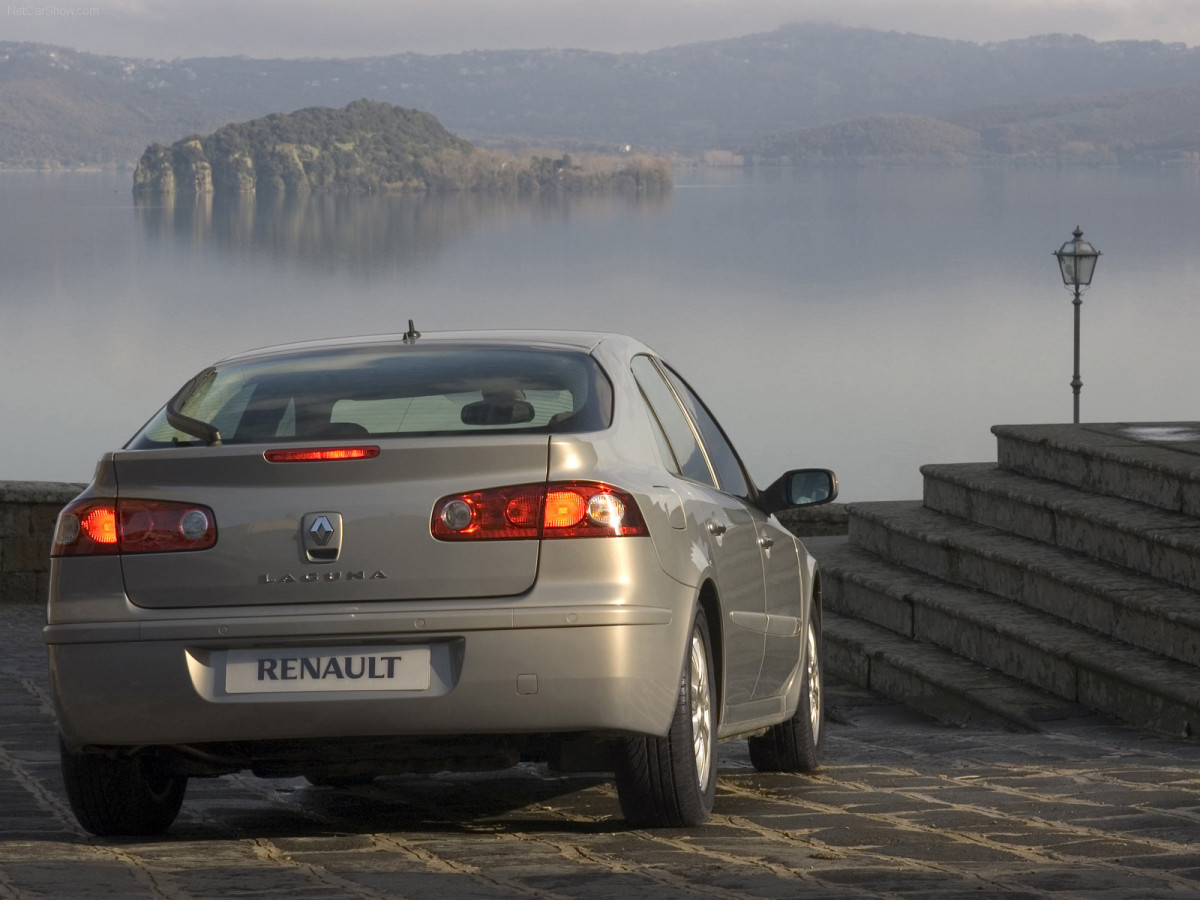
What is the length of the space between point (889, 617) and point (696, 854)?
280 inches

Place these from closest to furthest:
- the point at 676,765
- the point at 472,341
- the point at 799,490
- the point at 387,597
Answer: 1. the point at 387,597
2. the point at 676,765
3. the point at 472,341
4. the point at 799,490

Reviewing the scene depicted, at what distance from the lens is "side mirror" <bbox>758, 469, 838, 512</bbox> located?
6.22 metres

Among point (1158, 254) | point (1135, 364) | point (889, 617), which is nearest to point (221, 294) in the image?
point (1135, 364)

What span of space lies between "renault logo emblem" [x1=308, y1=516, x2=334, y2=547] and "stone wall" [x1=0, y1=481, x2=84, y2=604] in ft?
30.0

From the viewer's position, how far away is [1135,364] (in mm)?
77250

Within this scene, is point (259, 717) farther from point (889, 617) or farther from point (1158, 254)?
point (1158, 254)

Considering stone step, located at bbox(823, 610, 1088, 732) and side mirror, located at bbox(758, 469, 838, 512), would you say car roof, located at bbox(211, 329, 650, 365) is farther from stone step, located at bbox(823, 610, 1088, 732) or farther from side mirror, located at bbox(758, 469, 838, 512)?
stone step, located at bbox(823, 610, 1088, 732)

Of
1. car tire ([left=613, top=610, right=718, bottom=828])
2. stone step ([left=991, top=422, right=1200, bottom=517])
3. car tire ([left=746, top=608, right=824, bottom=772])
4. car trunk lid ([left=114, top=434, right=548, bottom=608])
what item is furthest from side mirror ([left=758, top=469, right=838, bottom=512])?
stone step ([left=991, top=422, right=1200, bottom=517])

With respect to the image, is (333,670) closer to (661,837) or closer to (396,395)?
(396,395)

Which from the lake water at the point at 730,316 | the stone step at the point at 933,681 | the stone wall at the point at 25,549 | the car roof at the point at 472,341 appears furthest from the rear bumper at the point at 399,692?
the lake water at the point at 730,316

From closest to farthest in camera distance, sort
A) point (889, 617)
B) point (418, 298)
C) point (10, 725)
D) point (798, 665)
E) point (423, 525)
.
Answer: point (423, 525), point (798, 665), point (10, 725), point (889, 617), point (418, 298)

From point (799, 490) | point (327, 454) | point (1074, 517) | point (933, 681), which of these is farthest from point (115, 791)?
point (1074, 517)

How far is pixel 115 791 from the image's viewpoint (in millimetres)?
5105

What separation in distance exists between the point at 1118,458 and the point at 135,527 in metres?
7.15
